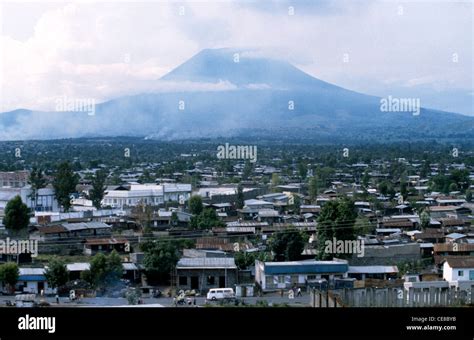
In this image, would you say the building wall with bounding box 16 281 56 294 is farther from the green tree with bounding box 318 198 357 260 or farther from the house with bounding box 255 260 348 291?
the green tree with bounding box 318 198 357 260

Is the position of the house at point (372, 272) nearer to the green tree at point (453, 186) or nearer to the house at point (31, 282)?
the house at point (31, 282)

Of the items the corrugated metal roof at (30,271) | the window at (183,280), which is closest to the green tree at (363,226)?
the window at (183,280)

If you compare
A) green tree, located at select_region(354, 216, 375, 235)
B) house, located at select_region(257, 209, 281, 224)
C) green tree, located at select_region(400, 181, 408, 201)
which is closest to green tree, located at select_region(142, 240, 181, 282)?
green tree, located at select_region(354, 216, 375, 235)

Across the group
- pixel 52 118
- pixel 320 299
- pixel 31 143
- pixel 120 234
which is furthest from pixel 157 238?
pixel 320 299

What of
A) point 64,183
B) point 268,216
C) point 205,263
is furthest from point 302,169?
point 205,263
